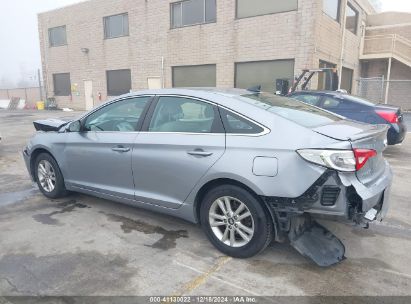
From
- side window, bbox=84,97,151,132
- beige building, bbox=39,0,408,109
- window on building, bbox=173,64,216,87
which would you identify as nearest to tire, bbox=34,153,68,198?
side window, bbox=84,97,151,132

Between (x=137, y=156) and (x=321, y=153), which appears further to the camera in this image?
(x=137, y=156)

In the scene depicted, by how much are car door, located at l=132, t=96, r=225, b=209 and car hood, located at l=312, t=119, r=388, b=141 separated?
90cm

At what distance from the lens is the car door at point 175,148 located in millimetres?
3209

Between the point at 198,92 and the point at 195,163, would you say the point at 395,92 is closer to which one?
the point at 198,92

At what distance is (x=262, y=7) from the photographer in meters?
14.2

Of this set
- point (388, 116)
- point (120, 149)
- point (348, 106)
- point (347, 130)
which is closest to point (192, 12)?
point (348, 106)

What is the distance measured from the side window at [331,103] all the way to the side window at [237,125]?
18.4ft

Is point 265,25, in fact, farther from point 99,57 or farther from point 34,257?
point 34,257

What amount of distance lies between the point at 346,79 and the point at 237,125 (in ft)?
59.7

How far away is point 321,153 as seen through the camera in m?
2.67

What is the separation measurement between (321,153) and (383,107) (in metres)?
5.94

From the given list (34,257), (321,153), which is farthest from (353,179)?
(34,257)

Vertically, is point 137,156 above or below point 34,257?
above

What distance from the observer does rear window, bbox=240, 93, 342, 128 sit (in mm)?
3145
